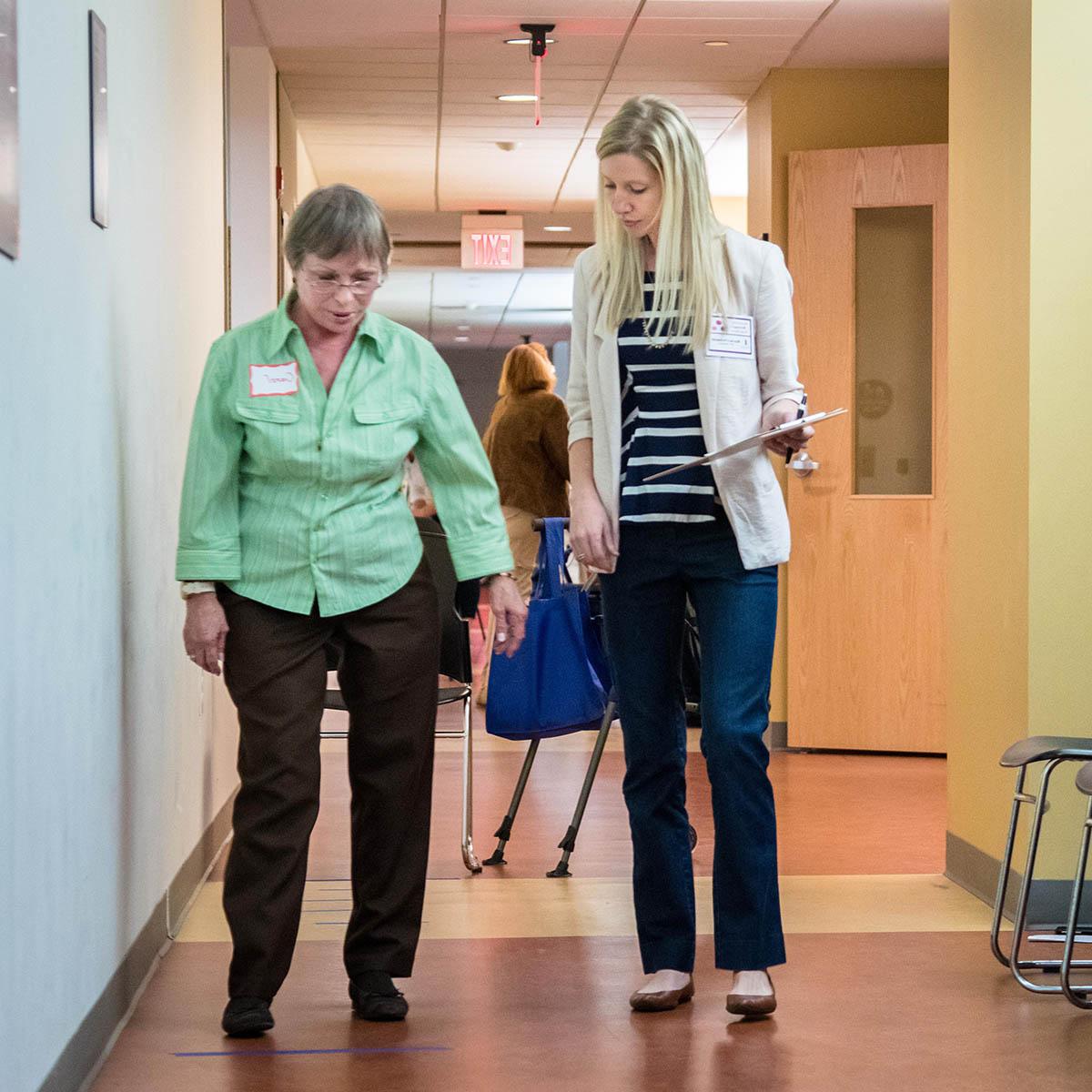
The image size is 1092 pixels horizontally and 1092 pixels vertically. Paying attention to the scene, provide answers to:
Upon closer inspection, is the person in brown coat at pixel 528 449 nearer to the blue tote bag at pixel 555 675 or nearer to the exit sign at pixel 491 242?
the blue tote bag at pixel 555 675

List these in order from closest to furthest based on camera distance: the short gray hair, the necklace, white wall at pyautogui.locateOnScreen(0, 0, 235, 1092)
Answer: white wall at pyautogui.locateOnScreen(0, 0, 235, 1092) < the short gray hair < the necklace

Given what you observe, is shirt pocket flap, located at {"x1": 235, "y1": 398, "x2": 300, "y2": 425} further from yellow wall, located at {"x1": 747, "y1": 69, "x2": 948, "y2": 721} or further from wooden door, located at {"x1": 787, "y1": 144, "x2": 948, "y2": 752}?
yellow wall, located at {"x1": 747, "y1": 69, "x2": 948, "y2": 721}

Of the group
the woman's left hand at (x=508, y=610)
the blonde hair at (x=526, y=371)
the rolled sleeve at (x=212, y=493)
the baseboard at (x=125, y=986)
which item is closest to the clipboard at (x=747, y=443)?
the woman's left hand at (x=508, y=610)

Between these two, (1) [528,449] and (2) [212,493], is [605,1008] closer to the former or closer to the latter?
(2) [212,493]

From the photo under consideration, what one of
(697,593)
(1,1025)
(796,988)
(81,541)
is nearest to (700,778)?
(796,988)

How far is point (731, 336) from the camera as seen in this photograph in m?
2.82

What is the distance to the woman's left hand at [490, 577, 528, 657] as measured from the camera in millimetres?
2838

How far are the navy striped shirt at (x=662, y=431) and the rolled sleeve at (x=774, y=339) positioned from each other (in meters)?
0.14

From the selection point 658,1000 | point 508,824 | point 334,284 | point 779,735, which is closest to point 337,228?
point 334,284

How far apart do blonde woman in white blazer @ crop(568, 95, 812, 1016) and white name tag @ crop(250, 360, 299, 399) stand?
54cm

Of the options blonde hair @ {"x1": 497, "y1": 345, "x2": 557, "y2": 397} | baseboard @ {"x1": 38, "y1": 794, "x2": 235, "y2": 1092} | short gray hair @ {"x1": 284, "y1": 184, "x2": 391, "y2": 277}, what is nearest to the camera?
baseboard @ {"x1": 38, "y1": 794, "x2": 235, "y2": 1092}

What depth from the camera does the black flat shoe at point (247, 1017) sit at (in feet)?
9.04

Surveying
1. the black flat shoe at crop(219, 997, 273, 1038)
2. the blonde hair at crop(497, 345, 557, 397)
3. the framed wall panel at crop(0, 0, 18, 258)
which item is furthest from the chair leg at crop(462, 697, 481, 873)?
the blonde hair at crop(497, 345, 557, 397)

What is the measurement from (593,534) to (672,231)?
1.76 ft
